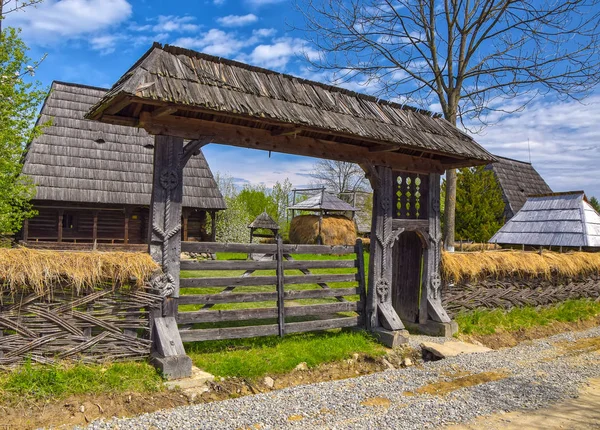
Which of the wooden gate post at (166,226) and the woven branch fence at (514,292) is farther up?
the wooden gate post at (166,226)

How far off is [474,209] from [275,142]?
19.3 meters

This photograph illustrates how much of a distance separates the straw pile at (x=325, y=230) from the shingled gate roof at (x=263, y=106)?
18.7 m

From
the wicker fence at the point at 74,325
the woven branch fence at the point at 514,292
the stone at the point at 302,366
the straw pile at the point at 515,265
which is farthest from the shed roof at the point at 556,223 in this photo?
the wicker fence at the point at 74,325

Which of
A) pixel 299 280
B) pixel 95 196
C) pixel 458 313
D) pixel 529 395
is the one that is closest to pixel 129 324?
pixel 299 280

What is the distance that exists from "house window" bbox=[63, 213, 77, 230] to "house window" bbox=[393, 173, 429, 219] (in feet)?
48.3

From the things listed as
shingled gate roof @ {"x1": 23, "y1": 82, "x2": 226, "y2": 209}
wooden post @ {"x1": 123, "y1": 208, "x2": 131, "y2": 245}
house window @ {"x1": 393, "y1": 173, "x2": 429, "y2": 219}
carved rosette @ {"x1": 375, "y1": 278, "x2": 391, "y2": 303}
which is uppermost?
shingled gate roof @ {"x1": 23, "y1": 82, "x2": 226, "y2": 209}

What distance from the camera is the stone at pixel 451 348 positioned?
7402 millimetres

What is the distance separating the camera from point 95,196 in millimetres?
17812

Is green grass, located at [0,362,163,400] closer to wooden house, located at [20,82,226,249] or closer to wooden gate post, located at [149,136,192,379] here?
wooden gate post, located at [149,136,192,379]

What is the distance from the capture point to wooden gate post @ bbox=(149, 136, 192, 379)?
19.7ft

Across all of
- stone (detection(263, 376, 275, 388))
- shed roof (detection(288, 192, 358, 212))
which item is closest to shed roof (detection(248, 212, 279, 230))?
shed roof (detection(288, 192, 358, 212))

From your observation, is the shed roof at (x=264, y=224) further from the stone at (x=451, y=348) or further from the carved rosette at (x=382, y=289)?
the stone at (x=451, y=348)

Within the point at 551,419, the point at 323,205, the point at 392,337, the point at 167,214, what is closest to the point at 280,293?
the point at 392,337

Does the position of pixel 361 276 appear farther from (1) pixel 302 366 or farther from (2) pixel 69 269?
(2) pixel 69 269
